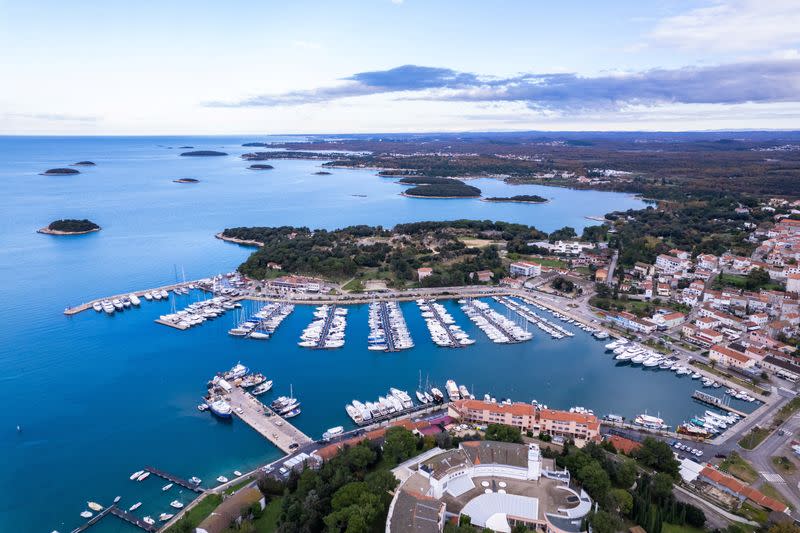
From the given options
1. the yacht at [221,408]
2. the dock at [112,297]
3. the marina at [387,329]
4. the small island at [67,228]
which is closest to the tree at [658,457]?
the marina at [387,329]

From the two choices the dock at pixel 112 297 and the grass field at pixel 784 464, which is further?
the dock at pixel 112 297

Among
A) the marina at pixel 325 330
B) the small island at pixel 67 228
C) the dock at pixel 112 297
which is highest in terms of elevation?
the small island at pixel 67 228

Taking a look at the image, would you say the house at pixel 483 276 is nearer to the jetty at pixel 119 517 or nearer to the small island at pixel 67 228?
the jetty at pixel 119 517

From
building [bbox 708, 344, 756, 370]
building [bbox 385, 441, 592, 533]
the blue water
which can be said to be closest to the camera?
building [bbox 385, 441, 592, 533]

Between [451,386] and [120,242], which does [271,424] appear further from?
[120,242]

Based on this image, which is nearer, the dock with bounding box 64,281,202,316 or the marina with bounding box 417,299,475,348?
the marina with bounding box 417,299,475,348

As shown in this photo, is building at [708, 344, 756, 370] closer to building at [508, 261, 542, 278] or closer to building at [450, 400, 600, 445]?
building at [450, 400, 600, 445]

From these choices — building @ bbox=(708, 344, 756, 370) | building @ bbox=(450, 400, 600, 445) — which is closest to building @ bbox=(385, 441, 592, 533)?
building @ bbox=(450, 400, 600, 445)
